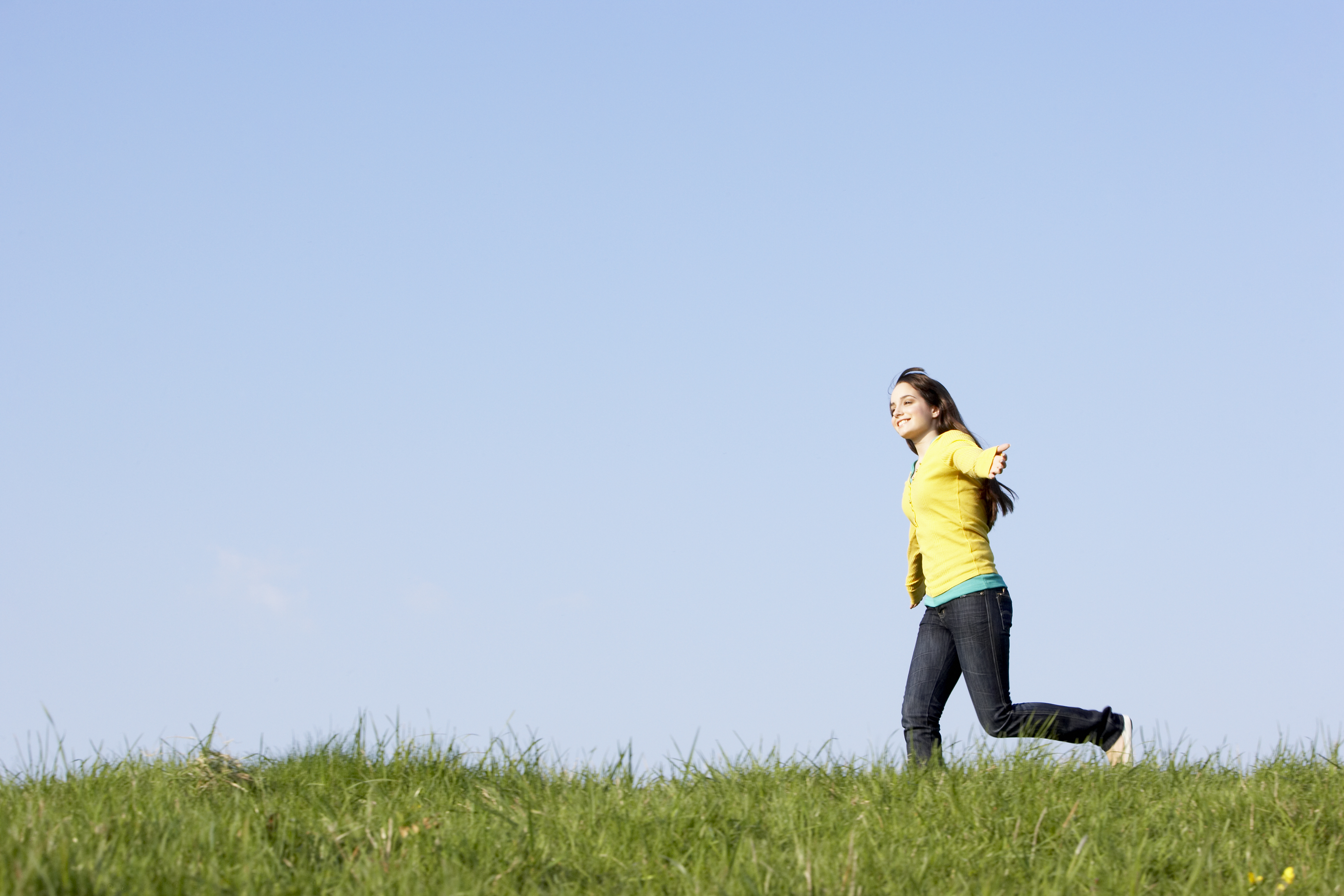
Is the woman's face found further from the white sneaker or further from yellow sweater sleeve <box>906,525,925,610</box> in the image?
the white sneaker


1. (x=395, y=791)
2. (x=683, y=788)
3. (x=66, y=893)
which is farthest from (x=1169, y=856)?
(x=66, y=893)

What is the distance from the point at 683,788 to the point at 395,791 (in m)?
1.14

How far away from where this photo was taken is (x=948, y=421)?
20.8ft

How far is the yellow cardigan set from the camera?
596 cm

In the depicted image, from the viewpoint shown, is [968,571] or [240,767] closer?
[240,767]

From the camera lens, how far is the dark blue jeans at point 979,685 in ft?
19.1

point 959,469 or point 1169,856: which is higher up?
point 959,469

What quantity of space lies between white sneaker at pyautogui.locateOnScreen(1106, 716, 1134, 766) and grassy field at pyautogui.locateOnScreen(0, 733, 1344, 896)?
0.32 meters

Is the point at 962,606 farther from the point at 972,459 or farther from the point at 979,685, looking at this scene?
the point at 972,459

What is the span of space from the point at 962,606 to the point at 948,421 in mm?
1014

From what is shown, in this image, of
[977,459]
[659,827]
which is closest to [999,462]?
[977,459]

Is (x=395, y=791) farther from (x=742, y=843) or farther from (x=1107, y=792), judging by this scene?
(x=1107, y=792)

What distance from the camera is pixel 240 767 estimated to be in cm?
489

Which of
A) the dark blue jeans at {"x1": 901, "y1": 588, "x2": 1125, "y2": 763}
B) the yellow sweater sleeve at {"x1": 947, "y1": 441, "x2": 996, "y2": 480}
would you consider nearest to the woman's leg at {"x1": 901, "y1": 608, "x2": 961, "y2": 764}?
the dark blue jeans at {"x1": 901, "y1": 588, "x2": 1125, "y2": 763}
